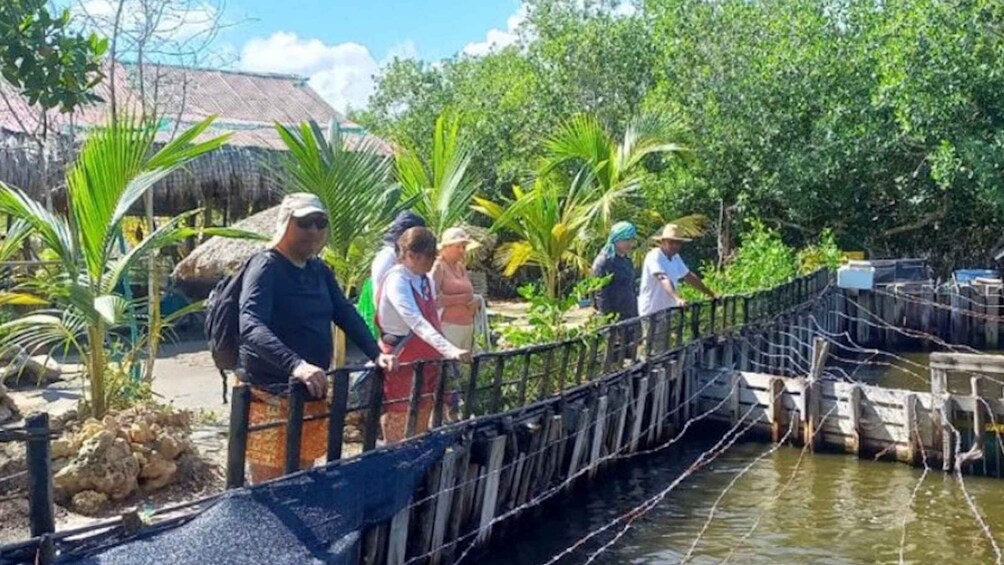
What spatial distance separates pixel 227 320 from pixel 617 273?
228 inches

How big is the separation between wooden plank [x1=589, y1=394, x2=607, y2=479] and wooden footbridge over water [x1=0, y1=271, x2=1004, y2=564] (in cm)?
3

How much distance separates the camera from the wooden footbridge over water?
402cm

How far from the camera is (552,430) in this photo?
26.7ft

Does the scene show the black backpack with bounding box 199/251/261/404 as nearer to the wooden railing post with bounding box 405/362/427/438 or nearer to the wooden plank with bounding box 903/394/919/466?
the wooden railing post with bounding box 405/362/427/438

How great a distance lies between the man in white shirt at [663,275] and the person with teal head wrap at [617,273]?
11.4 inches

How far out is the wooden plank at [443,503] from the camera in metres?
6.41

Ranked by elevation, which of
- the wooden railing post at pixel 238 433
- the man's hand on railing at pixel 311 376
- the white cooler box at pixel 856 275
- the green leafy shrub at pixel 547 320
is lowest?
the wooden railing post at pixel 238 433

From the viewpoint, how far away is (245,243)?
14.8 metres

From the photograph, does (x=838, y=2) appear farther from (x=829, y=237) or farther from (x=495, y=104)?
(x=495, y=104)

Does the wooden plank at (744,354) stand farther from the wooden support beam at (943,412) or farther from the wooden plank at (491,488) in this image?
the wooden plank at (491,488)

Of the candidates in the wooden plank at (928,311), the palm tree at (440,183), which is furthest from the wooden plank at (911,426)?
the wooden plank at (928,311)

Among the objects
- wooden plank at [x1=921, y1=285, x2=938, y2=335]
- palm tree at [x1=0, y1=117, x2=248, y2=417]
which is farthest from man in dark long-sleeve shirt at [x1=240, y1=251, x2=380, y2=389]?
wooden plank at [x1=921, y1=285, x2=938, y2=335]

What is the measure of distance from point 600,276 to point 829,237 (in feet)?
35.3

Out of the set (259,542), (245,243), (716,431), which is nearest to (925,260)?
(716,431)
